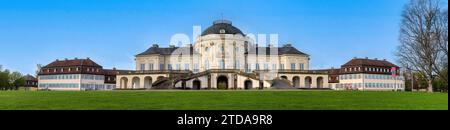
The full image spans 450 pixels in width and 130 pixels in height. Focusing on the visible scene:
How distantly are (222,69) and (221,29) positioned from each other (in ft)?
27.3

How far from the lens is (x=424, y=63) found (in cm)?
4328

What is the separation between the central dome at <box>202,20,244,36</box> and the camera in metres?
77.0

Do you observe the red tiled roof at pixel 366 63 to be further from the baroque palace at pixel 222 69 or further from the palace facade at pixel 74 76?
the palace facade at pixel 74 76

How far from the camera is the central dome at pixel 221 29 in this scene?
77000 mm

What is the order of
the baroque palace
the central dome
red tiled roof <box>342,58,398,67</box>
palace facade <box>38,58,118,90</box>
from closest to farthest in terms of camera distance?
1. the baroque palace
2. the central dome
3. red tiled roof <box>342,58,398,67</box>
4. palace facade <box>38,58,118,90</box>

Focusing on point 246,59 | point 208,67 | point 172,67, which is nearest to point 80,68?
point 172,67

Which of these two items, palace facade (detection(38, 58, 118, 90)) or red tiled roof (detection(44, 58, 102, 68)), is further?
red tiled roof (detection(44, 58, 102, 68))
